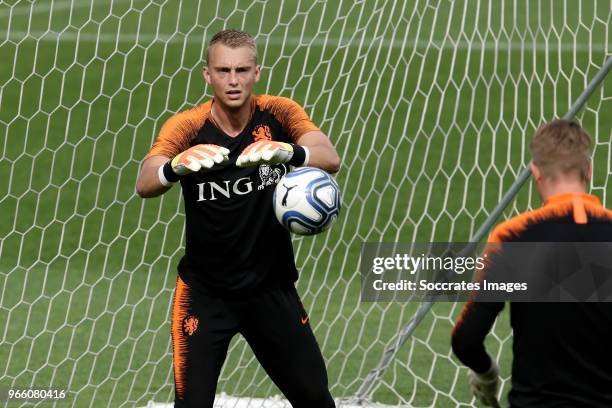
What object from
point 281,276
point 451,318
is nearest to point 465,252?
point 281,276

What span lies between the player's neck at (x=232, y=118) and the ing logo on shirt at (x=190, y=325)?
795 millimetres

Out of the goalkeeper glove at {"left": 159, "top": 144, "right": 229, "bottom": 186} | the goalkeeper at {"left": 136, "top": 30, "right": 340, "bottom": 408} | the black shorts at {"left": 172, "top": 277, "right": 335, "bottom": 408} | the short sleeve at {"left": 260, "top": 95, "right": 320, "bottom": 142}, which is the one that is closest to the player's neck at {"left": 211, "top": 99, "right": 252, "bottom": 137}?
the goalkeeper at {"left": 136, "top": 30, "right": 340, "bottom": 408}

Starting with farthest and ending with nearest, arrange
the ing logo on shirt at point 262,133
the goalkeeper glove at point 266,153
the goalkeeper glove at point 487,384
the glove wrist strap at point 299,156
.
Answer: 1. the ing logo on shirt at point 262,133
2. the glove wrist strap at point 299,156
3. the goalkeeper glove at point 266,153
4. the goalkeeper glove at point 487,384

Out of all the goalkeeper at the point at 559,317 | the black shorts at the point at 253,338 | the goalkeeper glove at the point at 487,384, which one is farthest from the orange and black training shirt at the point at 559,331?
the black shorts at the point at 253,338

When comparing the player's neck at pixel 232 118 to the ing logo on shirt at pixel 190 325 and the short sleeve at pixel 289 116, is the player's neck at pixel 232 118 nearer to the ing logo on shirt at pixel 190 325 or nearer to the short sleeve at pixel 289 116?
the short sleeve at pixel 289 116

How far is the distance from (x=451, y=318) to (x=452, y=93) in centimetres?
730

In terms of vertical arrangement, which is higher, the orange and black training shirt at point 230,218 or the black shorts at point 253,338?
the orange and black training shirt at point 230,218

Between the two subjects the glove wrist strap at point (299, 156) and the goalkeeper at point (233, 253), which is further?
the goalkeeper at point (233, 253)

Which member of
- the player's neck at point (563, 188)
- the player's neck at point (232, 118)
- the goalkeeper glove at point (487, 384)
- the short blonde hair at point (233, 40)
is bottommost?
the goalkeeper glove at point (487, 384)

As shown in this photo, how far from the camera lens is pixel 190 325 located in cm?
509

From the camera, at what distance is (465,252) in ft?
20.9

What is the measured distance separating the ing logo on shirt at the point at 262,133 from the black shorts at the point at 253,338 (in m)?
0.64

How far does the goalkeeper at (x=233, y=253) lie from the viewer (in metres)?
5.06

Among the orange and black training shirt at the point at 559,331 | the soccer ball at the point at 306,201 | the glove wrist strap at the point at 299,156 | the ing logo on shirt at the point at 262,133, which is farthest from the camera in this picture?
the ing logo on shirt at the point at 262,133
